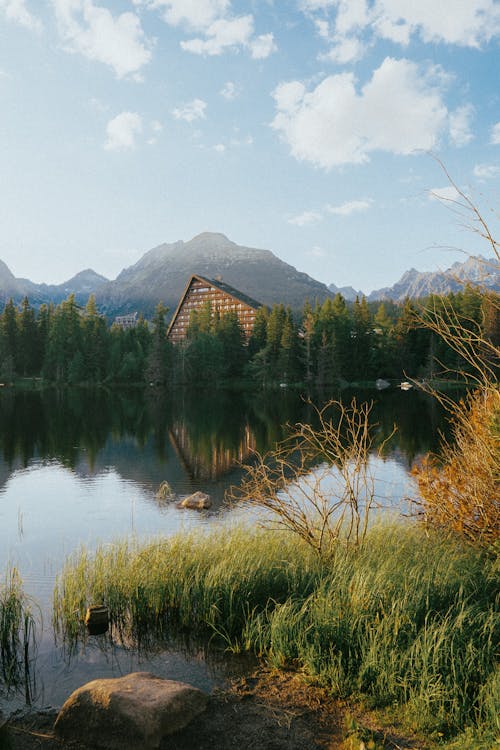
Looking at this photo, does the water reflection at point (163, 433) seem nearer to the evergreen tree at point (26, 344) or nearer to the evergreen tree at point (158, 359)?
the evergreen tree at point (158, 359)

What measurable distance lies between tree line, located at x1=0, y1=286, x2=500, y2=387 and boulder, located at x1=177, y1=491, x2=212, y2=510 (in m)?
67.9

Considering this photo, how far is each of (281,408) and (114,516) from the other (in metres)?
34.3

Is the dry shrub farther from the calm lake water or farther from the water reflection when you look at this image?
the water reflection

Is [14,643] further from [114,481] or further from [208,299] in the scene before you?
[208,299]

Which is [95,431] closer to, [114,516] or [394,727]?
[114,516]

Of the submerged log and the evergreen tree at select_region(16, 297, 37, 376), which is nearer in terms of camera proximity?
the submerged log

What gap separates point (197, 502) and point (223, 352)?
73.1 meters

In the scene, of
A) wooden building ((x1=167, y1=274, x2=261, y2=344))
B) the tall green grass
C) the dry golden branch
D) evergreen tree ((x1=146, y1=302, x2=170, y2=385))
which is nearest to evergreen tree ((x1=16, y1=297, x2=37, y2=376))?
evergreen tree ((x1=146, y1=302, x2=170, y2=385))

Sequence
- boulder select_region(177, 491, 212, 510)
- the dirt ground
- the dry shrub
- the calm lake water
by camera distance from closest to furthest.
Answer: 1. the dirt ground
2. the calm lake water
3. the dry shrub
4. boulder select_region(177, 491, 212, 510)

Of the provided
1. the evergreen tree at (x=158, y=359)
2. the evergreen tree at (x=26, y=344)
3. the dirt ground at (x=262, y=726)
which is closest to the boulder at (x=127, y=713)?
the dirt ground at (x=262, y=726)

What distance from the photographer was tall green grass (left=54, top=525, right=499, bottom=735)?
17.4ft

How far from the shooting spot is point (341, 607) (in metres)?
6.41

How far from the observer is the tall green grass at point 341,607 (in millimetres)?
5309

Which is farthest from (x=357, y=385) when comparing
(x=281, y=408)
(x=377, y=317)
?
(x=281, y=408)
